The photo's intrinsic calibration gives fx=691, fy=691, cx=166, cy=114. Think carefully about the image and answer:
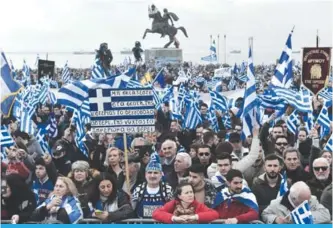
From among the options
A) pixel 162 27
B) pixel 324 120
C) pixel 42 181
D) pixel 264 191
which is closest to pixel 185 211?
pixel 264 191

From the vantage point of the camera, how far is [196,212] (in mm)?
5949

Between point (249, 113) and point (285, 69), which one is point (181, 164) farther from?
point (285, 69)

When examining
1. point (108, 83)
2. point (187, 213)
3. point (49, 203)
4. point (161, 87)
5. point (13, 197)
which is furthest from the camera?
point (161, 87)

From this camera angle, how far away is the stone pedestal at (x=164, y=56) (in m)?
42.3

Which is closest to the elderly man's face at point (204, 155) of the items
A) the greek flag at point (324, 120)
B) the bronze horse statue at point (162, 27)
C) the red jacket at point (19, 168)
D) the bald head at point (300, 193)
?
the red jacket at point (19, 168)

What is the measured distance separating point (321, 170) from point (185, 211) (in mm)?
1867

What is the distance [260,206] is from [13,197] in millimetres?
2434

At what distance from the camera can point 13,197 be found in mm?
6867

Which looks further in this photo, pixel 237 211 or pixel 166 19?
pixel 166 19

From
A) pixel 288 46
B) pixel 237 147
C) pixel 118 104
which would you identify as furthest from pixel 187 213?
pixel 288 46

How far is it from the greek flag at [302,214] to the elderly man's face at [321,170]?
1.34 m

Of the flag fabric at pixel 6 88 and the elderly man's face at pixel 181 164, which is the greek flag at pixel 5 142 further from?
the elderly man's face at pixel 181 164

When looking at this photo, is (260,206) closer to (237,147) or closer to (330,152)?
(330,152)

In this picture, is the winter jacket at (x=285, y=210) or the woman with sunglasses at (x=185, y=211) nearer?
the woman with sunglasses at (x=185, y=211)
